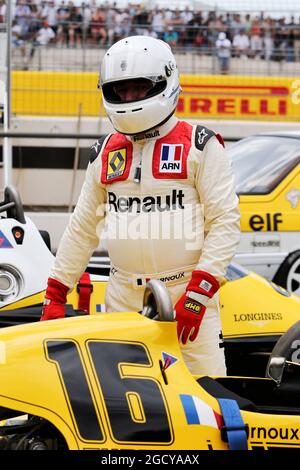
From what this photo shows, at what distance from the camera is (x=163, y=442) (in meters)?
3.18

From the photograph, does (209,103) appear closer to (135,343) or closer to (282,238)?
(282,238)

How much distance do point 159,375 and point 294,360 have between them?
788 mm

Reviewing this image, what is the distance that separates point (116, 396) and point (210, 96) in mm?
14638

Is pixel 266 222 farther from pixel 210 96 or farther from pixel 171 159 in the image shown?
pixel 210 96

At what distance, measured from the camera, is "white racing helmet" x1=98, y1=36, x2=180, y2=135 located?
4215 mm

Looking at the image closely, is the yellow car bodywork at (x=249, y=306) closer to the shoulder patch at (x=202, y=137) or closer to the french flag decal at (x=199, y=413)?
the shoulder patch at (x=202, y=137)

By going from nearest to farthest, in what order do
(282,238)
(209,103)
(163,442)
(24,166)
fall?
(163,442) < (282,238) < (24,166) < (209,103)

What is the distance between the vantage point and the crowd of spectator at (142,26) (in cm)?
1556

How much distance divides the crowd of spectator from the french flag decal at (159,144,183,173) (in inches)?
450

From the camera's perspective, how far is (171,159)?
4223 millimetres

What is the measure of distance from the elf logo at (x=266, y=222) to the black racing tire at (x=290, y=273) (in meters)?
0.73

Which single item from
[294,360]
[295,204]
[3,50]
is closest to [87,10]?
[3,50]

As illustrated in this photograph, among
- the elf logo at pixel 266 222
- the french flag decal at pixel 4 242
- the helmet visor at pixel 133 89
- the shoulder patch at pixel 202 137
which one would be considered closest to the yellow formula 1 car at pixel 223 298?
the french flag decal at pixel 4 242

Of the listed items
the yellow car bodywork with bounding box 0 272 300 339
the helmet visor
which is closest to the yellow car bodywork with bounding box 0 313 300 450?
the helmet visor
